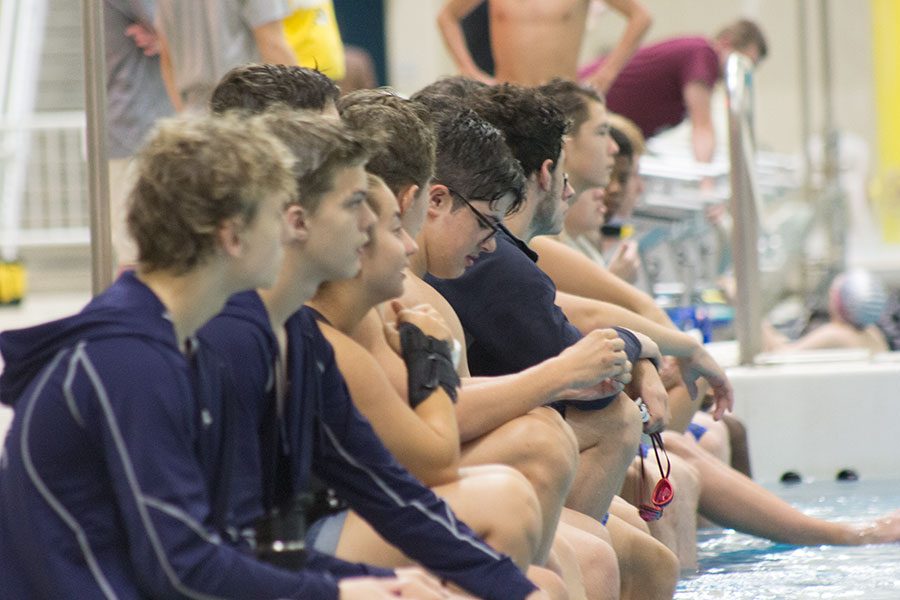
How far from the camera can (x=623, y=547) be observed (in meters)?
2.82

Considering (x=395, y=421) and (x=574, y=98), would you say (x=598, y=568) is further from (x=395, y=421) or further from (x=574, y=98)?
(x=574, y=98)

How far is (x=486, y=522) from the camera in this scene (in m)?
2.04

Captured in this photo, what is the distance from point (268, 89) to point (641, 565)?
1103 millimetres

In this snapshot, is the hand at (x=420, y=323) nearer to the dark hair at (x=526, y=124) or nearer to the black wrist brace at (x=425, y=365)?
the black wrist brace at (x=425, y=365)

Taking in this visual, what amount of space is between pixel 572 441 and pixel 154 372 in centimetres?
97

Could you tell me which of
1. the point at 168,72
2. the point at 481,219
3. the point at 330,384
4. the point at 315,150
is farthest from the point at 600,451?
the point at 168,72

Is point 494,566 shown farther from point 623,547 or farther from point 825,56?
point 825,56

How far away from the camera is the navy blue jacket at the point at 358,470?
6.03 ft

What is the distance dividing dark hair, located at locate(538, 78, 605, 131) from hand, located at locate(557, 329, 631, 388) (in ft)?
3.87

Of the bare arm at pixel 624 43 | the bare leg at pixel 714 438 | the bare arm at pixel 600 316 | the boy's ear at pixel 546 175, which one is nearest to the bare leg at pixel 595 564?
the boy's ear at pixel 546 175

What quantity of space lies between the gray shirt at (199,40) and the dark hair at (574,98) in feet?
2.95

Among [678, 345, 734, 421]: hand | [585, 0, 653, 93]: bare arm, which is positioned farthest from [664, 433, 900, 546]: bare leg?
[585, 0, 653, 93]: bare arm

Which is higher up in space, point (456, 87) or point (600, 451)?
point (456, 87)

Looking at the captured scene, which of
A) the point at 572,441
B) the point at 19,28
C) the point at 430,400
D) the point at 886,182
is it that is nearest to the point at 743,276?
the point at 572,441
